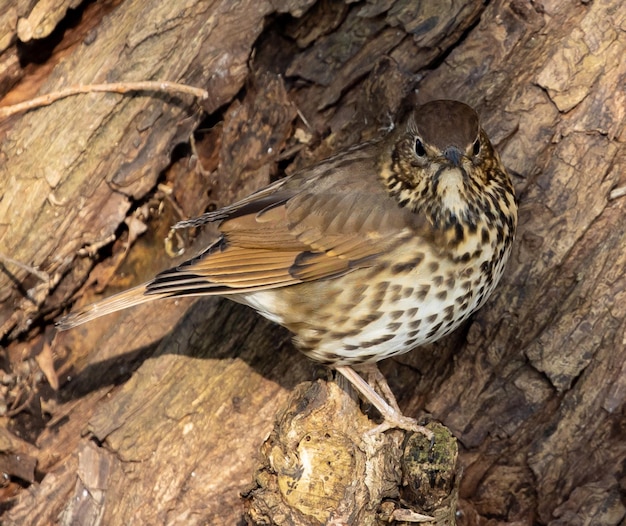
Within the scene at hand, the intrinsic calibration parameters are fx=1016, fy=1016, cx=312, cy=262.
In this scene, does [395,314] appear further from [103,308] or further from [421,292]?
[103,308]

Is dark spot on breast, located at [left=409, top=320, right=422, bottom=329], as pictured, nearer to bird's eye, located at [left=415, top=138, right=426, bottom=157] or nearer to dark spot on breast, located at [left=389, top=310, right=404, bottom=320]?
dark spot on breast, located at [left=389, top=310, right=404, bottom=320]

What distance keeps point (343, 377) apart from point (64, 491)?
→ 159cm

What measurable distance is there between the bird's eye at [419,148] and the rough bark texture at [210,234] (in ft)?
2.59

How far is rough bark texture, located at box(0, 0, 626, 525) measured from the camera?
4.99 metres

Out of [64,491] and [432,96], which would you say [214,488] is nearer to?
[64,491]

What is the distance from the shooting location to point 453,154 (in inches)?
167

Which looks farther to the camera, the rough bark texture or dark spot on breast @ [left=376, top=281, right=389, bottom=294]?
the rough bark texture

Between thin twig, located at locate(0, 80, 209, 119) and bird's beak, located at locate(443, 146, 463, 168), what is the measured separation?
1.65 m

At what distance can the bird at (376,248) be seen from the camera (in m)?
4.45

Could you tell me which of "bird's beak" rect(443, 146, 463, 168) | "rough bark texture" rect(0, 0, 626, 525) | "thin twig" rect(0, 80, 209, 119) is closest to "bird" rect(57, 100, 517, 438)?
"bird's beak" rect(443, 146, 463, 168)

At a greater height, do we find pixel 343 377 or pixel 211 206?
pixel 211 206

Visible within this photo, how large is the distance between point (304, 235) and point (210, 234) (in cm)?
94

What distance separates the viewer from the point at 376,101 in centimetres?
532

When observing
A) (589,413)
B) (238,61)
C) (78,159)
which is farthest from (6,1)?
(589,413)
